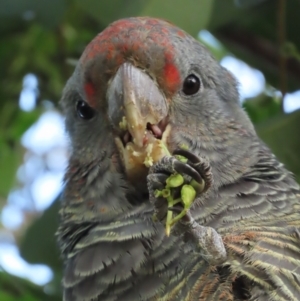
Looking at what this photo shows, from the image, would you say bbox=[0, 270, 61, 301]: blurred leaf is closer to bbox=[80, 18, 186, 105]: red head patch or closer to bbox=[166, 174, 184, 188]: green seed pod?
bbox=[80, 18, 186, 105]: red head patch

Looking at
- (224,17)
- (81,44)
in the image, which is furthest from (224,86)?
(81,44)

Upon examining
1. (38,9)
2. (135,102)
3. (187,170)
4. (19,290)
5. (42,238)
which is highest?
(38,9)

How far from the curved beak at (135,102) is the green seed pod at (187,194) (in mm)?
226

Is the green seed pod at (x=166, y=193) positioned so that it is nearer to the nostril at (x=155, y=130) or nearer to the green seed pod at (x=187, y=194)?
the green seed pod at (x=187, y=194)

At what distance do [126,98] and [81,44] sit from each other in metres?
0.76

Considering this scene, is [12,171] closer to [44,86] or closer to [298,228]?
[44,86]

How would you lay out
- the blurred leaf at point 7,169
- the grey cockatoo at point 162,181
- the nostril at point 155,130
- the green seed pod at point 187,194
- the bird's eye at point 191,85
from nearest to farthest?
1. the green seed pod at point 187,194
2. the grey cockatoo at point 162,181
3. the nostril at point 155,130
4. the bird's eye at point 191,85
5. the blurred leaf at point 7,169

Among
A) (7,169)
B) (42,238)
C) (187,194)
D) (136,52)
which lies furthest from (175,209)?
(7,169)

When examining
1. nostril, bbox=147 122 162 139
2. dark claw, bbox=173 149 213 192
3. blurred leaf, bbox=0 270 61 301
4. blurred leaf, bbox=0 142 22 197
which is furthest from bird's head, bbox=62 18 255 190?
blurred leaf, bbox=0 142 22 197

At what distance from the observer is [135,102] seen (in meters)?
1.09

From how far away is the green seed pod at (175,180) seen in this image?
2.82 ft

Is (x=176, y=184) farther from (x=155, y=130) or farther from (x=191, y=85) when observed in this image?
(x=191, y=85)

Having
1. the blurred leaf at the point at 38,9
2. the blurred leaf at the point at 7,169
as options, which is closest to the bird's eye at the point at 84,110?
the blurred leaf at the point at 38,9

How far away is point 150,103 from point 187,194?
1.00 ft
